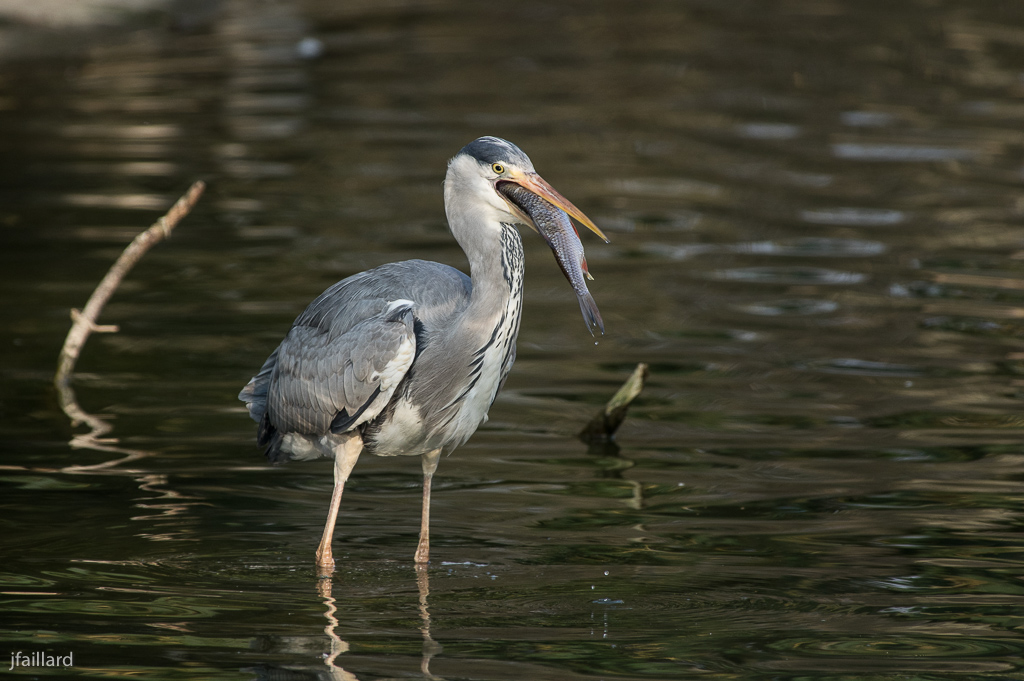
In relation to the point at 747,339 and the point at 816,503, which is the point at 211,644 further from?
the point at 747,339

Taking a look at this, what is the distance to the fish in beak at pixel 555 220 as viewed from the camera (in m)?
6.92

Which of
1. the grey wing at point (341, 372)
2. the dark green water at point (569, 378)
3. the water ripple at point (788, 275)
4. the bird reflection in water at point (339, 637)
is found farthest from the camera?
the water ripple at point (788, 275)

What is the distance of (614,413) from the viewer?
32.1 feet

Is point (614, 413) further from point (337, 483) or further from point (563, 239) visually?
point (563, 239)

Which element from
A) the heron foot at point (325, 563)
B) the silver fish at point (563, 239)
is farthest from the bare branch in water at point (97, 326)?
the silver fish at point (563, 239)

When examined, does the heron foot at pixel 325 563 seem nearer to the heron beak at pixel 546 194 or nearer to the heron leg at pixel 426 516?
the heron leg at pixel 426 516

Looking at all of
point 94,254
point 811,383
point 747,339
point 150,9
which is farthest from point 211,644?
point 150,9

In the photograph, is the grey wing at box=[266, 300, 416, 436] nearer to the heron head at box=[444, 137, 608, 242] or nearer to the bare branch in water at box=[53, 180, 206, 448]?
the heron head at box=[444, 137, 608, 242]

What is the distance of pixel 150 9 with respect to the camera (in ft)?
93.4

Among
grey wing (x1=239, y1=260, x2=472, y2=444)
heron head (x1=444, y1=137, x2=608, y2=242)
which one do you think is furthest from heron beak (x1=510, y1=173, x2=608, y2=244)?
grey wing (x1=239, y1=260, x2=472, y2=444)

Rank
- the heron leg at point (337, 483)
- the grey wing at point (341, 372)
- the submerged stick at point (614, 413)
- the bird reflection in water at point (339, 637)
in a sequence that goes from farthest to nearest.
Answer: the submerged stick at point (614, 413) < the heron leg at point (337, 483) < the grey wing at point (341, 372) < the bird reflection in water at point (339, 637)

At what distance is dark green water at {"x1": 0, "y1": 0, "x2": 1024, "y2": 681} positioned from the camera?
6859mm

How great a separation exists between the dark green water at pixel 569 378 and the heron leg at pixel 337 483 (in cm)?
19

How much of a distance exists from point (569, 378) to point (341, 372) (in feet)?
13.9
